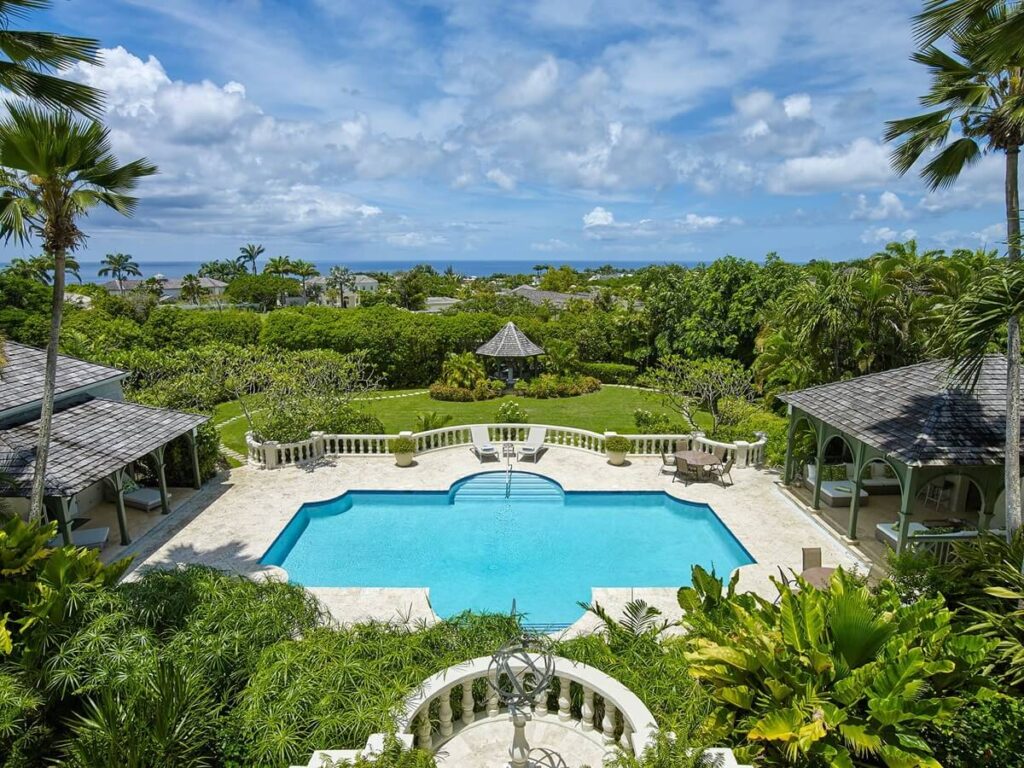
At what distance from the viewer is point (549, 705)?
7488mm

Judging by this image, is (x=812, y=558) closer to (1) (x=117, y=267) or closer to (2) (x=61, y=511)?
(2) (x=61, y=511)

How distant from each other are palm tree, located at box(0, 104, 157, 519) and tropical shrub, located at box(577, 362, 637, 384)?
2865 cm

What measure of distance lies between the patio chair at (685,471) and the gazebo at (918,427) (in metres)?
3.47

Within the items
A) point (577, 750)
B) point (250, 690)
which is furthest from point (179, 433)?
point (577, 750)

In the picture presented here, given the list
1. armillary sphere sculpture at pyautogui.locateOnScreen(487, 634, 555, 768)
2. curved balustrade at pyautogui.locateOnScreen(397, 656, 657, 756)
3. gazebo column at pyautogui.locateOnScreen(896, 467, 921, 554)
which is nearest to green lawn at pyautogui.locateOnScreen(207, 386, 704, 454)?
gazebo column at pyautogui.locateOnScreen(896, 467, 921, 554)

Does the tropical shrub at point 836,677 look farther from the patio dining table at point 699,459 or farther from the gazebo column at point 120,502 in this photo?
the gazebo column at point 120,502

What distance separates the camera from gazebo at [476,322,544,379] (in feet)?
114

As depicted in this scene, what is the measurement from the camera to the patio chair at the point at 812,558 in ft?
39.3

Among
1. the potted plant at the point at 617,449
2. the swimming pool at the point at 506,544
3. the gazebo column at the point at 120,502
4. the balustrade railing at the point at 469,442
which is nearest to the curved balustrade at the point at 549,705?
the swimming pool at the point at 506,544

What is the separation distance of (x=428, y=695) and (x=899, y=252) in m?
24.6

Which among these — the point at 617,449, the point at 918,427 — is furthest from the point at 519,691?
the point at 617,449

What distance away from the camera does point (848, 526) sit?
49.9 ft

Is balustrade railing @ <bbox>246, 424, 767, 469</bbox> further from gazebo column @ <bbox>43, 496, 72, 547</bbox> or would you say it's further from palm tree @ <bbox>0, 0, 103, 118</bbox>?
palm tree @ <bbox>0, 0, 103, 118</bbox>

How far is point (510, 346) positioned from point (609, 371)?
22.6ft
